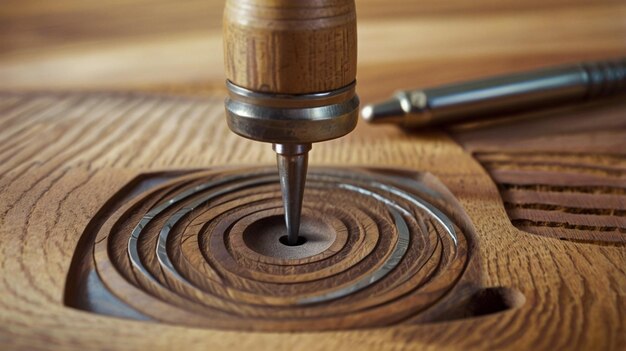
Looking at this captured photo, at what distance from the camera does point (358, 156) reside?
2.51 ft

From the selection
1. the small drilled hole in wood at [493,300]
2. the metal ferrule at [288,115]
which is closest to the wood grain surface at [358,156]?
the small drilled hole in wood at [493,300]

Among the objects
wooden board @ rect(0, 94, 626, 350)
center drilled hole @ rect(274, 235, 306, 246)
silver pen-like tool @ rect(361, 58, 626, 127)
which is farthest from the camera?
silver pen-like tool @ rect(361, 58, 626, 127)

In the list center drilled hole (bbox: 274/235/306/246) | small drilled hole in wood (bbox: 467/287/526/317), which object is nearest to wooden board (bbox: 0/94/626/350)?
small drilled hole in wood (bbox: 467/287/526/317)

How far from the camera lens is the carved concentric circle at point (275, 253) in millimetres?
487

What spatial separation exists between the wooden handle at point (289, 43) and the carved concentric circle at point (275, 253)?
0.14 m

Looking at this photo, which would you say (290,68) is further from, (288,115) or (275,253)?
(275,253)

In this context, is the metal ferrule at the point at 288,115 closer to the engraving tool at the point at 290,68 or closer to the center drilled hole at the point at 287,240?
the engraving tool at the point at 290,68

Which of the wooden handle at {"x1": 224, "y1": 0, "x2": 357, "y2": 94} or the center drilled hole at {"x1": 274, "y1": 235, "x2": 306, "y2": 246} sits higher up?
the wooden handle at {"x1": 224, "y1": 0, "x2": 357, "y2": 94}

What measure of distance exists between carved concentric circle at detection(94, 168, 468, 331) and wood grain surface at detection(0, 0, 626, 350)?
14mm

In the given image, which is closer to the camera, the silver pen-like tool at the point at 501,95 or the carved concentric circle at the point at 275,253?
the carved concentric circle at the point at 275,253

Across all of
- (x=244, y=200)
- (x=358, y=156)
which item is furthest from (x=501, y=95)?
(x=244, y=200)

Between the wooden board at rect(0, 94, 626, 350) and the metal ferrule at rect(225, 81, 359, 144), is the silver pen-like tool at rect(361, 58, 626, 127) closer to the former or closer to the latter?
the wooden board at rect(0, 94, 626, 350)

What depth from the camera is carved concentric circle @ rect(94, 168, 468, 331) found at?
487mm

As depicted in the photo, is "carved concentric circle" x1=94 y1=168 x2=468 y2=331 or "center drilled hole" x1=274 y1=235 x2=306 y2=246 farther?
"center drilled hole" x1=274 y1=235 x2=306 y2=246
